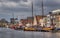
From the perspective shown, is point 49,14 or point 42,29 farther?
point 49,14

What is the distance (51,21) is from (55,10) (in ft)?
65.2

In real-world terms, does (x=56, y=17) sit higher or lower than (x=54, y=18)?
higher

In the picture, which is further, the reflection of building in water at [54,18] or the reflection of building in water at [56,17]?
the reflection of building in water at [56,17]

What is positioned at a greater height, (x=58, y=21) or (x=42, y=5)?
(x=42, y=5)

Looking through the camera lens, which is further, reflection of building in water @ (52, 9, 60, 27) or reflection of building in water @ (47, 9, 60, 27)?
reflection of building in water @ (52, 9, 60, 27)

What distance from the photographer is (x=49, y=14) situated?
14888cm

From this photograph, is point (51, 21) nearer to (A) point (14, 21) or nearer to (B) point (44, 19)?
(B) point (44, 19)

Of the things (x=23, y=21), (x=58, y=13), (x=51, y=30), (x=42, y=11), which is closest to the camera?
(x=42, y=11)

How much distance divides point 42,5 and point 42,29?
2201 centimetres

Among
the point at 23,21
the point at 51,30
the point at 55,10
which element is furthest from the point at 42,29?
the point at 23,21

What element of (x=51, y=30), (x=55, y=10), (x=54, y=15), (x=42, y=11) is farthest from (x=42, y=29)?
(x=55, y=10)

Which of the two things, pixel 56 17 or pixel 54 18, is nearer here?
pixel 54 18

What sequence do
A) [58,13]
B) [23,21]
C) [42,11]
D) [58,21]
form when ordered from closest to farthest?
1. [42,11]
2. [58,21]
3. [58,13]
4. [23,21]

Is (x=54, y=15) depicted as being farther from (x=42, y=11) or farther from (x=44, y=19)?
(x=42, y=11)
